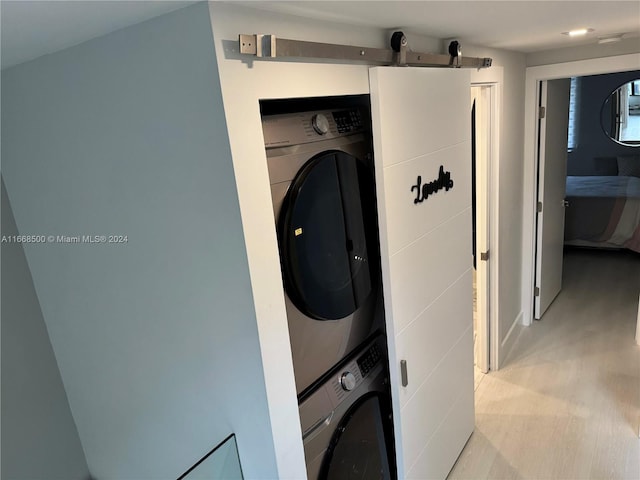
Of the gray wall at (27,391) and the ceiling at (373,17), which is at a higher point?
the ceiling at (373,17)

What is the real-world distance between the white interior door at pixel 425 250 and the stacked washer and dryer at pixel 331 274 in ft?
0.32

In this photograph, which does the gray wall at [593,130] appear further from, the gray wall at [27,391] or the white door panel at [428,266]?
the gray wall at [27,391]

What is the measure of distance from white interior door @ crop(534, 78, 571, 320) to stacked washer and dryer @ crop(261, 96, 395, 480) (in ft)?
7.30

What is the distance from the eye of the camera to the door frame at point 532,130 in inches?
115

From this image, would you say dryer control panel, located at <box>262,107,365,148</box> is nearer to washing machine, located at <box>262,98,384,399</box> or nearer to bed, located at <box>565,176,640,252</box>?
washing machine, located at <box>262,98,384,399</box>

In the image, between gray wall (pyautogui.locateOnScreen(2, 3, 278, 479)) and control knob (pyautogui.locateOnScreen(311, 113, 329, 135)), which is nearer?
gray wall (pyautogui.locateOnScreen(2, 3, 278, 479))

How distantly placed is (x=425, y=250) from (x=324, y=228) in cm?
54

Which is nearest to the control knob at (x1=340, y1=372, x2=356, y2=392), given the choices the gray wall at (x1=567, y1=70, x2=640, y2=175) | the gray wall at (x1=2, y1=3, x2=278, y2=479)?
the gray wall at (x1=2, y1=3, x2=278, y2=479)

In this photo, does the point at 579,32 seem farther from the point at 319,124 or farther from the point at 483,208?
the point at 319,124

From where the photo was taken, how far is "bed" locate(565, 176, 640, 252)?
4723 millimetres

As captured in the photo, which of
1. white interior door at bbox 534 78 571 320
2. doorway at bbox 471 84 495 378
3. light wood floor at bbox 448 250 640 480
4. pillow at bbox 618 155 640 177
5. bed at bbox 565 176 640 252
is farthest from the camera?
pillow at bbox 618 155 640 177

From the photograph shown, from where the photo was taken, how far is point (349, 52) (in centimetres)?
132

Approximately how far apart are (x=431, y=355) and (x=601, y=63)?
7.49 ft

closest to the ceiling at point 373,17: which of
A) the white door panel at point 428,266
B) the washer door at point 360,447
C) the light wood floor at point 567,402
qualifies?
the white door panel at point 428,266
